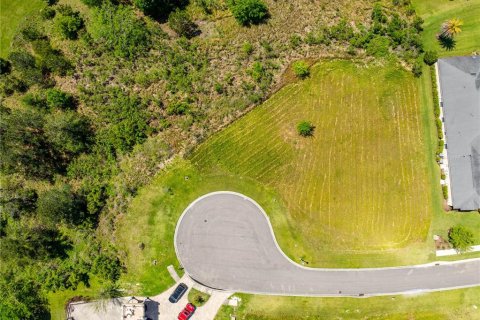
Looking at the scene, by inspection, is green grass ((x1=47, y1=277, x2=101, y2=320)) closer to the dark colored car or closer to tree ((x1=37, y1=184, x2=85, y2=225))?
tree ((x1=37, y1=184, x2=85, y2=225))

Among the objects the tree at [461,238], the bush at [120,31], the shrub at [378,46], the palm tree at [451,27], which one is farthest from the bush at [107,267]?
the palm tree at [451,27]

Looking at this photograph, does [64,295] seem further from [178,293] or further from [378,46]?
[378,46]

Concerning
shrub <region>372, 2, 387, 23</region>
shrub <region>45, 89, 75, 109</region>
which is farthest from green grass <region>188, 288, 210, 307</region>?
shrub <region>372, 2, 387, 23</region>

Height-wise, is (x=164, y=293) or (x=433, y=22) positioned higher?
(x=433, y=22)

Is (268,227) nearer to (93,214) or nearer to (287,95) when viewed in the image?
(287,95)

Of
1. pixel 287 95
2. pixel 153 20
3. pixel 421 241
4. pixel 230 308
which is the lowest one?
pixel 230 308

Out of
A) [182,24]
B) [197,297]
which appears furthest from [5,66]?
[197,297]

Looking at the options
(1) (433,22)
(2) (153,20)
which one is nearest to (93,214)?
(2) (153,20)
